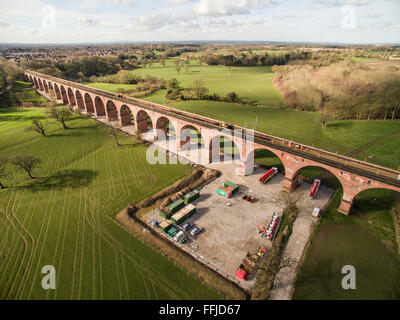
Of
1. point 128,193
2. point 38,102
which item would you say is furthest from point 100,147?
point 38,102

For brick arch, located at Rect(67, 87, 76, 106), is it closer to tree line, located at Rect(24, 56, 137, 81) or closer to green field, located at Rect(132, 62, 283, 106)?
green field, located at Rect(132, 62, 283, 106)

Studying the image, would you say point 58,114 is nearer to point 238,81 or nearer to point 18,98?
point 18,98

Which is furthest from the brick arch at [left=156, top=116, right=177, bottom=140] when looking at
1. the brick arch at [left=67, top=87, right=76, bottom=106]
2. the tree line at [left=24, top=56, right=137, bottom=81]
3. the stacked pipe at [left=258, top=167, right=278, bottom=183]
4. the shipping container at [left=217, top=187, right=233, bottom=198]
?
the tree line at [left=24, top=56, right=137, bottom=81]

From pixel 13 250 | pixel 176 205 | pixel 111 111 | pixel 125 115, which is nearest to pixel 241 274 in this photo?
pixel 176 205

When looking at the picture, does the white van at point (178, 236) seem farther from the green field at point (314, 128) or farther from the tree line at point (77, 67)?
the tree line at point (77, 67)
